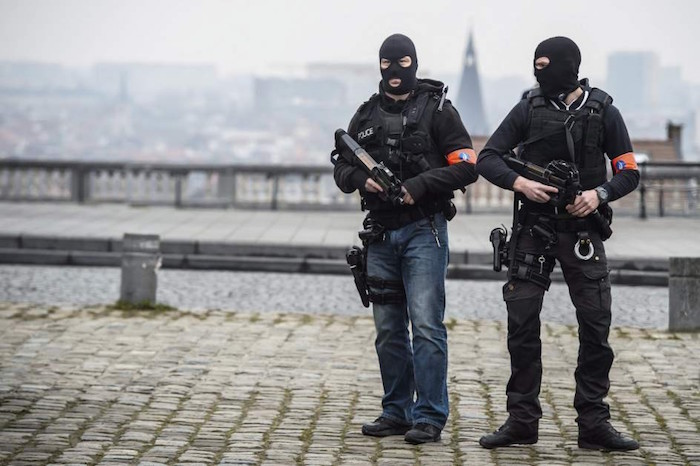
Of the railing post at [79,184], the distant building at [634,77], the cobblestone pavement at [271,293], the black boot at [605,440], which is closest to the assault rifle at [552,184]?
the black boot at [605,440]

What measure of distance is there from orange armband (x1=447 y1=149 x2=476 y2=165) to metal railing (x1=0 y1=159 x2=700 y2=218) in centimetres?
1933

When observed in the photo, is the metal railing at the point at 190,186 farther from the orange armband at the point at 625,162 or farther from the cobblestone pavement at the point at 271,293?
the orange armband at the point at 625,162

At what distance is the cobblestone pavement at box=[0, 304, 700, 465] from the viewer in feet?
21.0

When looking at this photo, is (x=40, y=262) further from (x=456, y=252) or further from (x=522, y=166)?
(x=522, y=166)

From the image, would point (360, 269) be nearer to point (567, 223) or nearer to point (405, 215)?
point (405, 215)

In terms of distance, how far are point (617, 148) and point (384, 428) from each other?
189 centimetres

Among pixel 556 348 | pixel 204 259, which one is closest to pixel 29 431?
pixel 556 348

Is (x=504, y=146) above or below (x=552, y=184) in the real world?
above

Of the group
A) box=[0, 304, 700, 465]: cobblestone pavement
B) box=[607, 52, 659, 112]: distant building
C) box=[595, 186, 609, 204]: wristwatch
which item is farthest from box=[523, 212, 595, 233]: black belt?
box=[607, 52, 659, 112]: distant building

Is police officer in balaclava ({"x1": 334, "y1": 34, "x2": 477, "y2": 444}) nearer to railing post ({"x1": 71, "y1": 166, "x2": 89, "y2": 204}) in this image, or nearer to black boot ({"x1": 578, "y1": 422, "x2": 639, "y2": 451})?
black boot ({"x1": 578, "y1": 422, "x2": 639, "y2": 451})

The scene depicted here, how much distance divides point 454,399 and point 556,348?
2.17 metres

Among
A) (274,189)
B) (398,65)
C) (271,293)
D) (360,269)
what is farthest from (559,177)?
(274,189)

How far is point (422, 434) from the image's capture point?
6.57 meters

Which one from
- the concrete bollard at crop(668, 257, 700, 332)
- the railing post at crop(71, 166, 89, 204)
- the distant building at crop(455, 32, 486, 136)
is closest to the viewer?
the concrete bollard at crop(668, 257, 700, 332)
